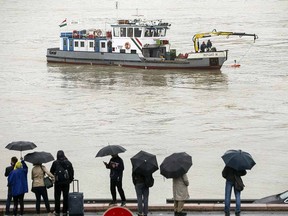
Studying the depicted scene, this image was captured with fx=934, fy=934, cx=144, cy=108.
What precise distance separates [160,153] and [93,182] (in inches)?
210

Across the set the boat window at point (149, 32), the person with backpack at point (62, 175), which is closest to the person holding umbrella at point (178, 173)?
the person with backpack at point (62, 175)

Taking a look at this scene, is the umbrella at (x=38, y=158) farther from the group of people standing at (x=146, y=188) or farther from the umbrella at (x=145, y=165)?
the umbrella at (x=145, y=165)

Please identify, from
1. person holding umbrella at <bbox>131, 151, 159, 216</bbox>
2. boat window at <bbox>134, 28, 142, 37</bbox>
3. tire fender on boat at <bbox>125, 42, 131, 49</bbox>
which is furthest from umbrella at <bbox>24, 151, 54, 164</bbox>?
tire fender on boat at <bbox>125, 42, 131, 49</bbox>

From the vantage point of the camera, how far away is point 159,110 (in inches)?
1555

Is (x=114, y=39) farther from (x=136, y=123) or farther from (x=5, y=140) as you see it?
(x=5, y=140)

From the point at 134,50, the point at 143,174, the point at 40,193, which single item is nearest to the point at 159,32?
the point at 134,50

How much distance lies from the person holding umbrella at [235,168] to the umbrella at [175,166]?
659mm

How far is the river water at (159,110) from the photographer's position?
25062 mm

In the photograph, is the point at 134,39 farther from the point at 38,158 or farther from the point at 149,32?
the point at 38,158

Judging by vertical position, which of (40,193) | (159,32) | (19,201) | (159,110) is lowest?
(159,110)

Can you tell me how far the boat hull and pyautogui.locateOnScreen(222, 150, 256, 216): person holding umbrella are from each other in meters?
39.9

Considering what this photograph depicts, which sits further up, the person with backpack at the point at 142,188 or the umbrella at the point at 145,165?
the umbrella at the point at 145,165

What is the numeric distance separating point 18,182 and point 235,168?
3.53 metres

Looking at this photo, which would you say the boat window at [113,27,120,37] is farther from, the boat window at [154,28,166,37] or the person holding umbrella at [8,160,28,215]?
the person holding umbrella at [8,160,28,215]
